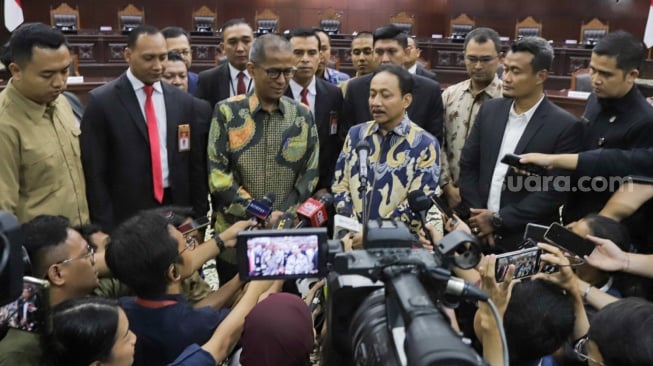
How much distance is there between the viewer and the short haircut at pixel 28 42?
198 cm

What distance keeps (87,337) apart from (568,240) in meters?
1.25

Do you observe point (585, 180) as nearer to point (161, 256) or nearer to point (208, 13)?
point (161, 256)

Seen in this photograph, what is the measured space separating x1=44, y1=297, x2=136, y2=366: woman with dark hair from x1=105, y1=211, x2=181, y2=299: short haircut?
0.16 meters

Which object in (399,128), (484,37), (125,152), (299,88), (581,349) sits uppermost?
(484,37)

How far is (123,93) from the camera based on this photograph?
230 cm

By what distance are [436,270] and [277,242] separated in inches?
12.9

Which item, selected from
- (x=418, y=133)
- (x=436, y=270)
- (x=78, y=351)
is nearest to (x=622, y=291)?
(x=418, y=133)

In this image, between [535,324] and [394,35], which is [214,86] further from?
[535,324]

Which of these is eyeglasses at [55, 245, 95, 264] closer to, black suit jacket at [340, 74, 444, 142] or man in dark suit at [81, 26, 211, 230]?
man in dark suit at [81, 26, 211, 230]

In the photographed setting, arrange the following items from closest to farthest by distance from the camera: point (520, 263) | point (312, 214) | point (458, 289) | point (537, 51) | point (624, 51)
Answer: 1. point (458, 289)
2. point (520, 263)
3. point (312, 214)
4. point (624, 51)
5. point (537, 51)

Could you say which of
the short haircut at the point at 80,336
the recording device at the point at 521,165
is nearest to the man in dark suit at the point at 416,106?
the recording device at the point at 521,165

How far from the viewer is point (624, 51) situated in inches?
84.6

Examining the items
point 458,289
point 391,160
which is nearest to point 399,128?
point 391,160

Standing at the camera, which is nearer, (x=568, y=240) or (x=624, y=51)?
(x=568, y=240)
